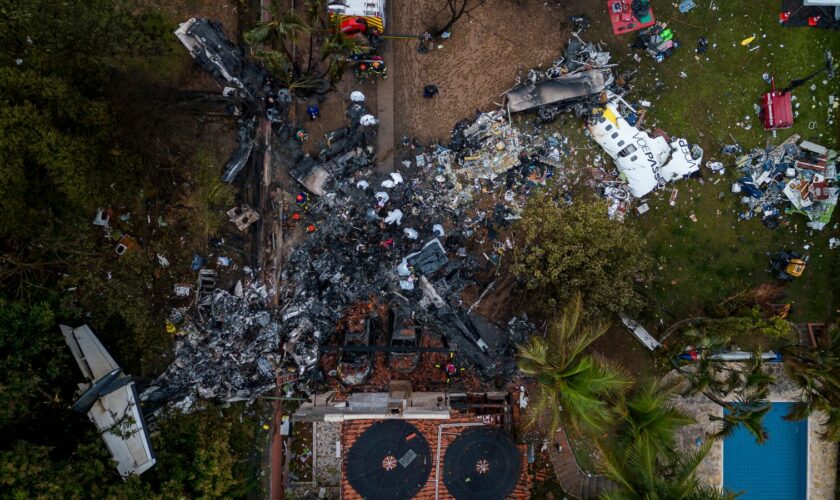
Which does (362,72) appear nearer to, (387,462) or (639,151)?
(639,151)

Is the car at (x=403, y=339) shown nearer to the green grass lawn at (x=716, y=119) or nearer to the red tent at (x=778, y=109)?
the green grass lawn at (x=716, y=119)

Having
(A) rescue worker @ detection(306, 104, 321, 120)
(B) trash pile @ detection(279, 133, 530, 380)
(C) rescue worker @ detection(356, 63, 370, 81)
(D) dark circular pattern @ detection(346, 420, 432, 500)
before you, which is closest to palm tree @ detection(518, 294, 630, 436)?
(B) trash pile @ detection(279, 133, 530, 380)

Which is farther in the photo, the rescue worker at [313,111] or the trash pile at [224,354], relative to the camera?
the rescue worker at [313,111]

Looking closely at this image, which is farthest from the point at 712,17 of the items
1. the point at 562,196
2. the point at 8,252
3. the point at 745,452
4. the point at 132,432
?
the point at 8,252

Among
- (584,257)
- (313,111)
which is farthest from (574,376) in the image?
(313,111)

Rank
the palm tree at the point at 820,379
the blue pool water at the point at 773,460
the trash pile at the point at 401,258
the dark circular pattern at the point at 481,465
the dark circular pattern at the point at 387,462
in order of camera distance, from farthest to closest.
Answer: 1. the blue pool water at the point at 773,460
2. the trash pile at the point at 401,258
3. the dark circular pattern at the point at 481,465
4. the dark circular pattern at the point at 387,462
5. the palm tree at the point at 820,379

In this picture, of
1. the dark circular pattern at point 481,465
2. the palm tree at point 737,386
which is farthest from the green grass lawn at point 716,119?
the dark circular pattern at point 481,465
